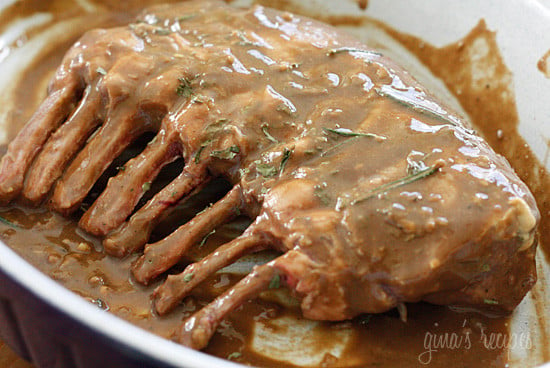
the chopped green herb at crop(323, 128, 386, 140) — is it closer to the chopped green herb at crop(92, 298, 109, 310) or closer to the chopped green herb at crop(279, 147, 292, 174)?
the chopped green herb at crop(279, 147, 292, 174)

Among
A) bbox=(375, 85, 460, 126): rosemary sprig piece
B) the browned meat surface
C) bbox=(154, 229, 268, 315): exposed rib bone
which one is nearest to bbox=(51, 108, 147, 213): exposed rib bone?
the browned meat surface

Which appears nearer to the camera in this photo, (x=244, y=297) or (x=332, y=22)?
(x=244, y=297)

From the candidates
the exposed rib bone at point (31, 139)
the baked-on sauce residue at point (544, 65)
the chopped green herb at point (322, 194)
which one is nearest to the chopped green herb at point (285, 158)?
the chopped green herb at point (322, 194)

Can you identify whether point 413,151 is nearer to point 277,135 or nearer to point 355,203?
point 355,203

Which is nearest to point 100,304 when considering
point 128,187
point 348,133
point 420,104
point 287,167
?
point 128,187

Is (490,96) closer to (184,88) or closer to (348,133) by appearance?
(348,133)

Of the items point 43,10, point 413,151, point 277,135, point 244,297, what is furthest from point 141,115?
point 43,10
